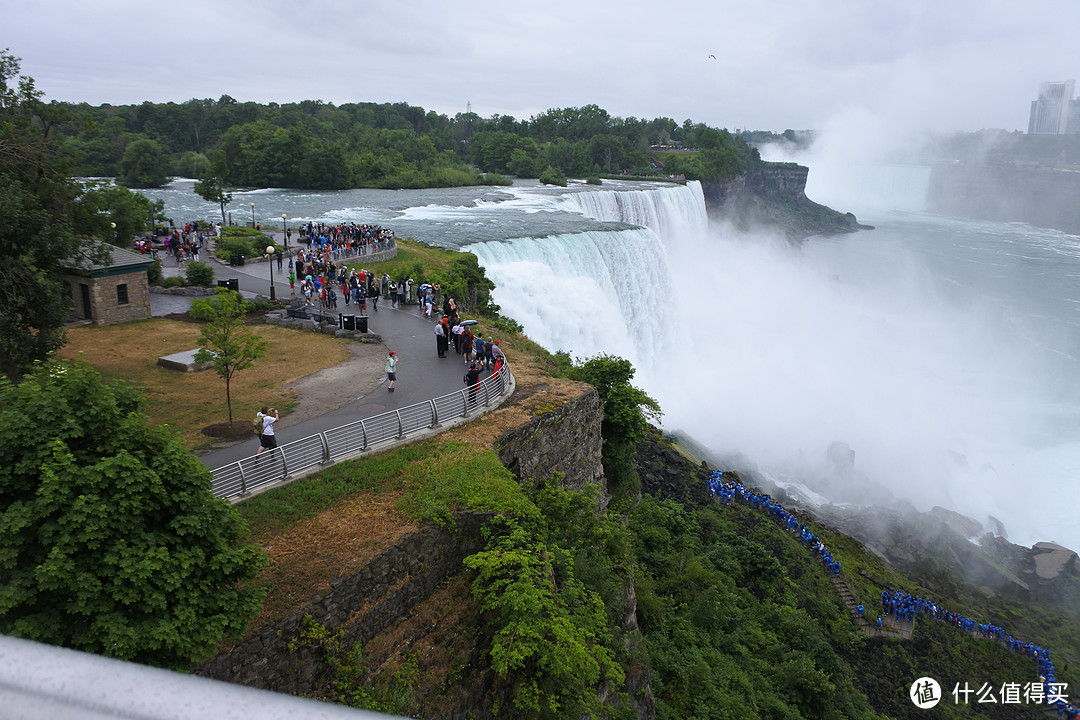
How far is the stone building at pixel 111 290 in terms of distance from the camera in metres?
18.9

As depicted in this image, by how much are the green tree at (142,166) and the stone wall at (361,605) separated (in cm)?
5928

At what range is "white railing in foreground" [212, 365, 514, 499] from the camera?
36.0ft

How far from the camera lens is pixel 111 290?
1917 centimetres

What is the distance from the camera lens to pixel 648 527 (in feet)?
64.4

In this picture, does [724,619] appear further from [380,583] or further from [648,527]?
[380,583]

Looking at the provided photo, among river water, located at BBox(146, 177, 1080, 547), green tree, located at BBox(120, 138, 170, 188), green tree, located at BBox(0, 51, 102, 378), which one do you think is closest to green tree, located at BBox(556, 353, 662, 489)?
river water, located at BBox(146, 177, 1080, 547)

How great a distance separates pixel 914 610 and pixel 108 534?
2097 cm

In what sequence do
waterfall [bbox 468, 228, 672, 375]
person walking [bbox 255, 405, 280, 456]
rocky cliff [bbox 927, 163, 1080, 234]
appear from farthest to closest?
rocky cliff [bbox 927, 163, 1080, 234], waterfall [bbox 468, 228, 672, 375], person walking [bbox 255, 405, 280, 456]

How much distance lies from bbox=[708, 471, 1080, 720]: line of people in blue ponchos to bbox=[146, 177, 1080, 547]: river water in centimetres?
470

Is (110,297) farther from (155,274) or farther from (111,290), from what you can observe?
(155,274)

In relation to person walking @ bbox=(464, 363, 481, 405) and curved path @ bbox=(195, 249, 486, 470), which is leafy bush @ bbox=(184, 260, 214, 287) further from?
person walking @ bbox=(464, 363, 481, 405)

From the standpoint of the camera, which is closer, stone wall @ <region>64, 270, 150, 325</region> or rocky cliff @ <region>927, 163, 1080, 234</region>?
stone wall @ <region>64, 270, 150, 325</region>

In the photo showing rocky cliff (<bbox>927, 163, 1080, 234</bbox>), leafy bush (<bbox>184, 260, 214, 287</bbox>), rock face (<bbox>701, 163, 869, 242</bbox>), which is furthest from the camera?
rocky cliff (<bbox>927, 163, 1080, 234</bbox>)

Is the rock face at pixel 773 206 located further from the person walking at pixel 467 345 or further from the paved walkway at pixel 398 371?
the person walking at pixel 467 345
